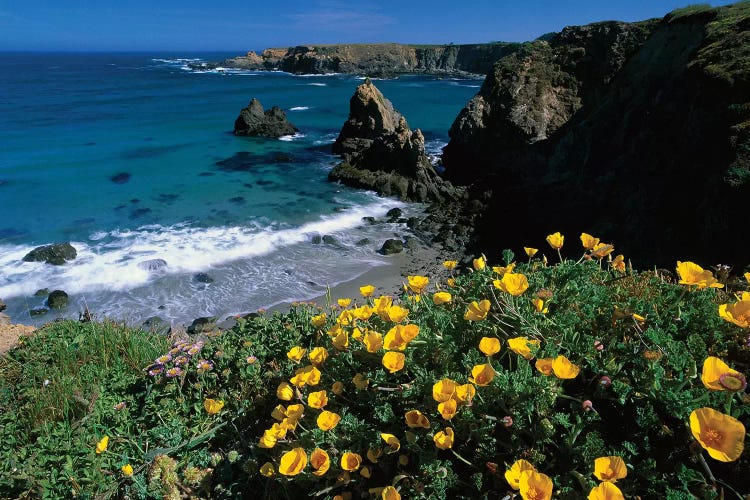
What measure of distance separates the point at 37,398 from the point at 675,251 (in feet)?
43.4

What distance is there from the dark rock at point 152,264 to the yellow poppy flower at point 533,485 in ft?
46.9

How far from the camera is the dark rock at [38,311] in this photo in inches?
449

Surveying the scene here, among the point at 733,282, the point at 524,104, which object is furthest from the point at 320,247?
the point at 524,104

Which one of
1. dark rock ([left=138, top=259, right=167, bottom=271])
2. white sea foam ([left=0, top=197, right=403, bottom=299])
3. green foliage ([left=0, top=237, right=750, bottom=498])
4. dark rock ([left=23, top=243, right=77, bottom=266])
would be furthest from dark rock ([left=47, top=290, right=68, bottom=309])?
green foliage ([left=0, top=237, right=750, bottom=498])

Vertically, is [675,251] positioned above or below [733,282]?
below

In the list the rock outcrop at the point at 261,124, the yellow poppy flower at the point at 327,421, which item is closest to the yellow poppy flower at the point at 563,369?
the yellow poppy flower at the point at 327,421

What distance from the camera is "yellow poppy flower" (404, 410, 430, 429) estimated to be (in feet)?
6.14

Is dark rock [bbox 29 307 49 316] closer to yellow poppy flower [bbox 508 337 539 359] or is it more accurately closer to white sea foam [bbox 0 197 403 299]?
white sea foam [bbox 0 197 403 299]

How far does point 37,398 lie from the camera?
3.50 metres

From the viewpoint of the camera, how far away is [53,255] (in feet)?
47.0

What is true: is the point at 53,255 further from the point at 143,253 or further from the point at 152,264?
the point at 152,264

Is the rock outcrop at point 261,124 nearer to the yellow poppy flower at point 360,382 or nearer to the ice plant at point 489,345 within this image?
the yellow poppy flower at point 360,382

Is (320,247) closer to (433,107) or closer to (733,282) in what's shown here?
(733,282)

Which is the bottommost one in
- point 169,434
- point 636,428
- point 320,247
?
point 320,247
